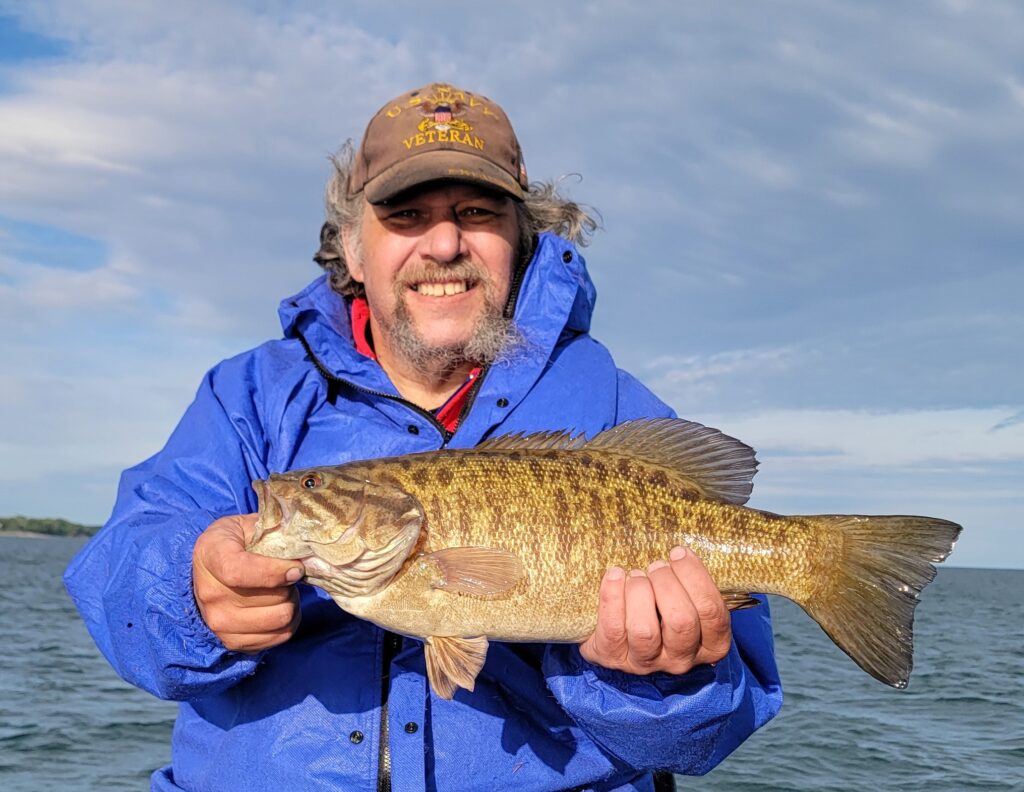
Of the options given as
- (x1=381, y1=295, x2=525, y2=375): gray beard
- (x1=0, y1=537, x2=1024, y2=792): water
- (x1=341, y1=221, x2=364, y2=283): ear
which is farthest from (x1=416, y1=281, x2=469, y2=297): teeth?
(x1=0, y1=537, x2=1024, y2=792): water

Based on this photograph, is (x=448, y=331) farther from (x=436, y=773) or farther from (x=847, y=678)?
(x=847, y=678)

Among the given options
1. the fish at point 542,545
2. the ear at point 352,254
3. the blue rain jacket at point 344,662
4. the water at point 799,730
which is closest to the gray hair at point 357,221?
the ear at point 352,254

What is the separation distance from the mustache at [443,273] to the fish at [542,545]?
4.05 feet

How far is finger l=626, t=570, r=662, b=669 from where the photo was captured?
3.27 metres

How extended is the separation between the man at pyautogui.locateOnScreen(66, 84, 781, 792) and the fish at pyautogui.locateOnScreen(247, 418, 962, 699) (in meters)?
0.15

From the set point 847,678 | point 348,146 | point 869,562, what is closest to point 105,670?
point 847,678

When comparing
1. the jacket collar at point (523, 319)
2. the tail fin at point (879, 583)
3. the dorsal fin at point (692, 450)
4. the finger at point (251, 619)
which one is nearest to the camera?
the finger at point (251, 619)

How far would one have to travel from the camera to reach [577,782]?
152 inches

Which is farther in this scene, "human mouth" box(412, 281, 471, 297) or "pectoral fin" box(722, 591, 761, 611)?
"human mouth" box(412, 281, 471, 297)

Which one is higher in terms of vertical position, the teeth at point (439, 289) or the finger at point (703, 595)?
the teeth at point (439, 289)

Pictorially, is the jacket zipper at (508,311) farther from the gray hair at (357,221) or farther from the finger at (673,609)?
the finger at (673,609)

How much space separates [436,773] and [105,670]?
1747cm

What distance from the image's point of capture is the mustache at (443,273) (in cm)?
459

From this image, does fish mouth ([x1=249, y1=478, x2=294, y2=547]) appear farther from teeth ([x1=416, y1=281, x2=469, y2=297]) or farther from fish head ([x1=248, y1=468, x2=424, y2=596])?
teeth ([x1=416, y1=281, x2=469, y2=297])
